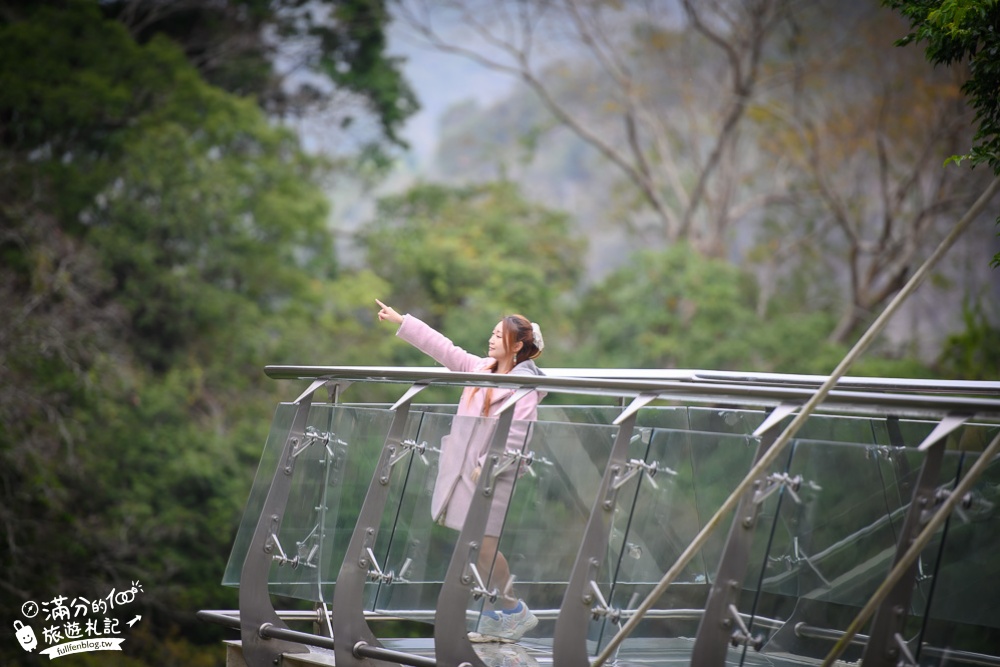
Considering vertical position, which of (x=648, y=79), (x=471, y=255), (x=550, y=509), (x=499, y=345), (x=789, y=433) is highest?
(x=648, y=79)

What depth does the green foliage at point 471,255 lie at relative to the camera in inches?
779

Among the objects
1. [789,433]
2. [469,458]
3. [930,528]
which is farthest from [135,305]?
[930,528]

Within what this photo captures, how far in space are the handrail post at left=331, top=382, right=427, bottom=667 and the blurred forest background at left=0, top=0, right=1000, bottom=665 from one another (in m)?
10.6

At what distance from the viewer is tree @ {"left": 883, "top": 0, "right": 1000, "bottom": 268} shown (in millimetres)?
4215

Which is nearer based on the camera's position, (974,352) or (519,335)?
(519,335)

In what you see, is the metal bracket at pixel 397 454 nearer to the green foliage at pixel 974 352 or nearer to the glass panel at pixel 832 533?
the glass panel at pixel 832 533

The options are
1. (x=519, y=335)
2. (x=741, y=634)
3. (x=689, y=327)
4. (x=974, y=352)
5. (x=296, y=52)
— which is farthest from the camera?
(x=296, y=52)

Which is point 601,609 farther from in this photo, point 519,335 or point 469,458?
point 519,335

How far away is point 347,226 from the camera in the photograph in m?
27.0

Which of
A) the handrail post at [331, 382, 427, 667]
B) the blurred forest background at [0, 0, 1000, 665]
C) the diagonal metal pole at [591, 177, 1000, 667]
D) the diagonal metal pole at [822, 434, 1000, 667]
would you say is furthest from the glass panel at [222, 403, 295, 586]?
the blurred forest background at [0, 0, 1000, 665]

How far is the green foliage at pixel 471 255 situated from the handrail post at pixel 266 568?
555 inches

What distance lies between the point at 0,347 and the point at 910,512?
Result: 13.5 m

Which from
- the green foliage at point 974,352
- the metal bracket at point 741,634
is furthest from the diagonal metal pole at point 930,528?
the green foliage at point 974,352

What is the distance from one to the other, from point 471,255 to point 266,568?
16.0 meters
